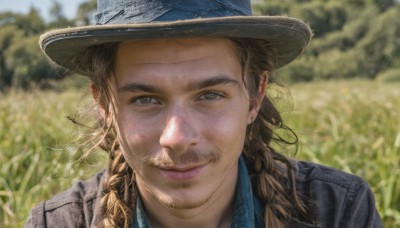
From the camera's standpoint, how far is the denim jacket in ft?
7.15

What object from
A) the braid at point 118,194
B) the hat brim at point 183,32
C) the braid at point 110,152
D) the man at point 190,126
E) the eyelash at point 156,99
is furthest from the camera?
the braid at point 118,194

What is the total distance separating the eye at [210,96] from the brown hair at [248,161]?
0.63ft

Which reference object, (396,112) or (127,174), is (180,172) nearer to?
(127,174)

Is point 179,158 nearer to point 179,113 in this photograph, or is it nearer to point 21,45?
point 179,113

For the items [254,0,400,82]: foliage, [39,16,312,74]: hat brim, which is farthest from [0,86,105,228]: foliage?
[254,0,400,82]: foliage

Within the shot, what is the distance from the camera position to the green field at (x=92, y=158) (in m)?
3.56

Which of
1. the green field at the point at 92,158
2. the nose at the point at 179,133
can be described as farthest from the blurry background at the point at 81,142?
the nose at the point at 179,133

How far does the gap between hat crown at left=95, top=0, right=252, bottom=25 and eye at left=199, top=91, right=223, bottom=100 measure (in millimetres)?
277

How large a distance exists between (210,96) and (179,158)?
0.26m

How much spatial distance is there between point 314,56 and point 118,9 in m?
47.2

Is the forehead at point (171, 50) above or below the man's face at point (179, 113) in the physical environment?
above

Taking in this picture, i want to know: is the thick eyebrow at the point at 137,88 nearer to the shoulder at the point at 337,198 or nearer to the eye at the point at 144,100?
the eye at the point at 144,100

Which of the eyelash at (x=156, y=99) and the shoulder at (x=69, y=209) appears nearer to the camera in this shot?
the eyelash at (x=156, y=99)

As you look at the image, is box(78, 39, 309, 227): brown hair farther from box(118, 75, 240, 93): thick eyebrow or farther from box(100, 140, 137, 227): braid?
box(118, 75, 240, 93): thick eyebrow
